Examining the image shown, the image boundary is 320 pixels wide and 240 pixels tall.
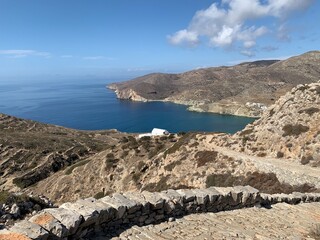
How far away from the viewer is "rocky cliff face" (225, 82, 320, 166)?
33219mm

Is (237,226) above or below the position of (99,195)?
above

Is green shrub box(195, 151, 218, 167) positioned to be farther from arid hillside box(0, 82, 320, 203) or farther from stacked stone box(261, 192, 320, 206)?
stacked stone box(261, 192, 320, 206)

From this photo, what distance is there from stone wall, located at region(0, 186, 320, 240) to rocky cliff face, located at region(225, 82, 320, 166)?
68.3 ft

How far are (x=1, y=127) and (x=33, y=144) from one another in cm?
3198

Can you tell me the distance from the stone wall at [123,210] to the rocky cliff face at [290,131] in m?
20.8

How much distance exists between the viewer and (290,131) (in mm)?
36844

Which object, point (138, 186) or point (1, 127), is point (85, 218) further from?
point (1, 127)

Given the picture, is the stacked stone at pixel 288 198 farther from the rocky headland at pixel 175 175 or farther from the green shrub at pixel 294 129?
the green shrub at pixel 294 129

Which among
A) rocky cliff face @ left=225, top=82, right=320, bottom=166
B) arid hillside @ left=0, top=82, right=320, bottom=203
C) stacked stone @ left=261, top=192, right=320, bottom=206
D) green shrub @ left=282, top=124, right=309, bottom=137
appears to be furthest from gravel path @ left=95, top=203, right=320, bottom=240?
green shrub @ left=282, top=124, right=309, bottom=137

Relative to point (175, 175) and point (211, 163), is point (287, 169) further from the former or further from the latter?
point (175, 175)

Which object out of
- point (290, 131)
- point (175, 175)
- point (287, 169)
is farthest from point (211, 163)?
point (290, 131)

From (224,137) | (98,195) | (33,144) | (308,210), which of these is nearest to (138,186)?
(98,195)

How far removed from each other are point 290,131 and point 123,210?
31838 mm

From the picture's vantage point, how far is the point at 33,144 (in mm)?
69500
